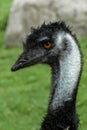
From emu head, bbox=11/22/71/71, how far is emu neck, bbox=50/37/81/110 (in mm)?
97

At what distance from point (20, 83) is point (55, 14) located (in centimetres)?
289

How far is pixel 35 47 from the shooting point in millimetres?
5590

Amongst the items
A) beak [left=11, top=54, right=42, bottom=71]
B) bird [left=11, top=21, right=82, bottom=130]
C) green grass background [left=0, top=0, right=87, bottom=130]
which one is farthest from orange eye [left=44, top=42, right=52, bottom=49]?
green grass background [left=0, top=0, right=87, bottom=130]

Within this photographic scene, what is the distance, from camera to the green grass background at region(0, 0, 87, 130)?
892cm

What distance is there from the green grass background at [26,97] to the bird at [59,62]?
2768mm

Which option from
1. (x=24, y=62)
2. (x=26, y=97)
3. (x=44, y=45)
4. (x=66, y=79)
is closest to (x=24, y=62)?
(x=24, y=62)

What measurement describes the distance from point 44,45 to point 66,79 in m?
0.38

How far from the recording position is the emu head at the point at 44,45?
18.1 ft

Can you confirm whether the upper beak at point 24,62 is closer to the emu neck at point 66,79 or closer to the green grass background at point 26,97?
the emu neck at point 66,79

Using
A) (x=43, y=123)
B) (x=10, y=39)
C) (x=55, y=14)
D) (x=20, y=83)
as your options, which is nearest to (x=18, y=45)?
(x=10, y=39)

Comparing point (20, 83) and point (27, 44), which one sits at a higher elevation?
point (27, 44)

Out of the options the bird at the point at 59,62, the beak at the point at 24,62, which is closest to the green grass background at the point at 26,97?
the bird at the point at 59,62

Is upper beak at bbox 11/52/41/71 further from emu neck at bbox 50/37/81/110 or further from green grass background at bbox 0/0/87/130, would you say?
green grass background at bbox 0/0/87/130

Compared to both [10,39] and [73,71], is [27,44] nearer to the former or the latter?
[73,71]
